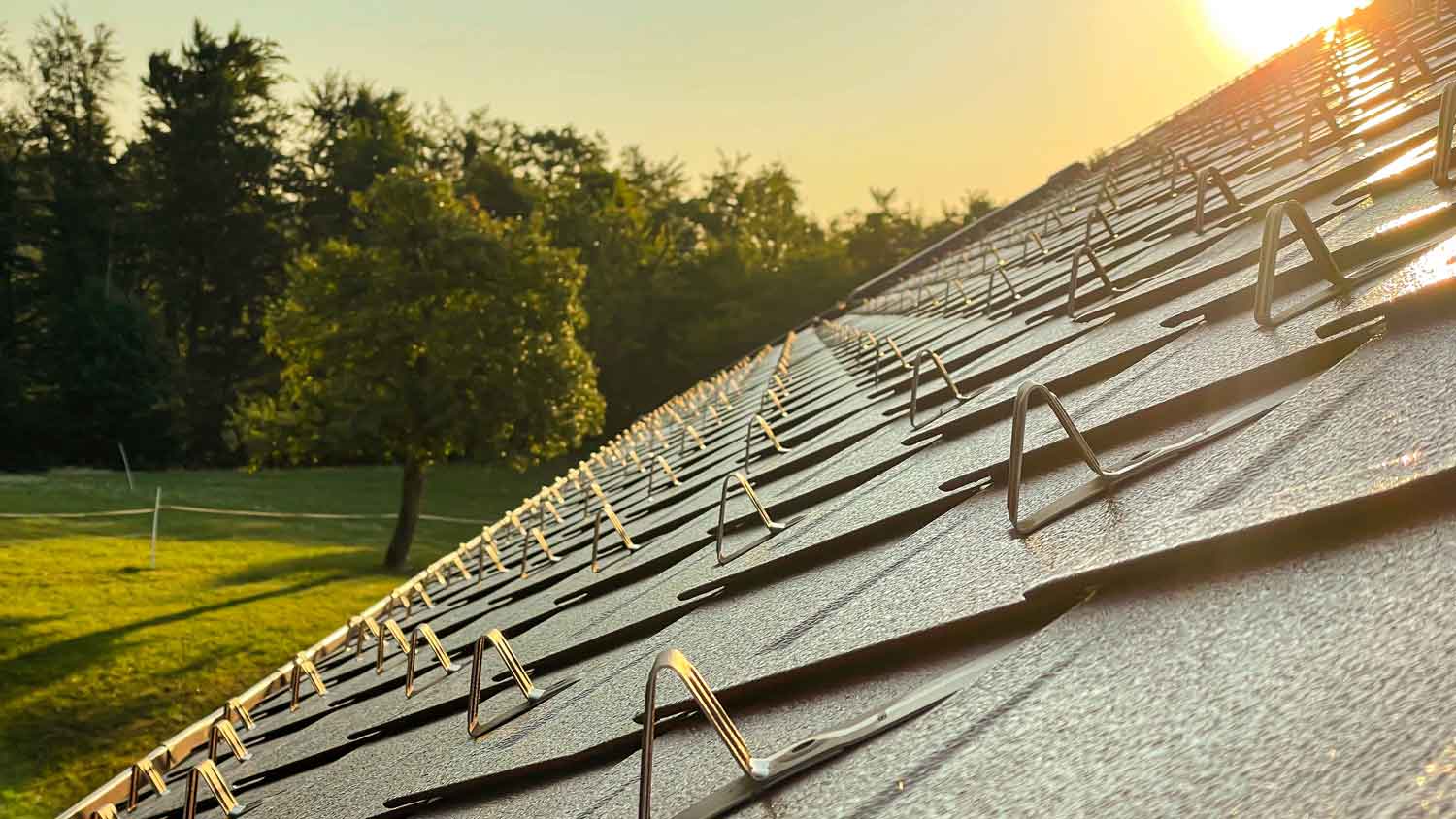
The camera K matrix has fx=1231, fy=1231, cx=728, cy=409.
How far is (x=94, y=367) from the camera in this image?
4441 centimetres

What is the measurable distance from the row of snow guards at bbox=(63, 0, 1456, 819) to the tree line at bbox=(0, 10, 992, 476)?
23.9 meters

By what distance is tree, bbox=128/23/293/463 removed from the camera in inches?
2064

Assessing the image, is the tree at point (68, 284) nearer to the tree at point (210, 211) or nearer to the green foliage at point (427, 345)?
the tree at point (210, 211)

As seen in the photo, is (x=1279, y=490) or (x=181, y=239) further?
(x=181, y=239)

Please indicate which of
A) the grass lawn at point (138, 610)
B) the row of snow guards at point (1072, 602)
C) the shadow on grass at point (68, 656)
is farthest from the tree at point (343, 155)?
the row of snow guards at point (1072, 602)

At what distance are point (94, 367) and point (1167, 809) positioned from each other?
1942 inches

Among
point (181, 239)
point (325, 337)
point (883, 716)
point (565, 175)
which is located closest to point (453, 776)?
point (883, 716)

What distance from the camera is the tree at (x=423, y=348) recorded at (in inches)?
1014

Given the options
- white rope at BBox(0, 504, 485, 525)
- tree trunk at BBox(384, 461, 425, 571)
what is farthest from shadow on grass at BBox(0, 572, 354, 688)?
tree trunk at BBox(384, 461, 425, 571)

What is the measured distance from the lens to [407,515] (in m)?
27.1

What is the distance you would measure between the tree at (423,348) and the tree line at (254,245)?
0.21 meters

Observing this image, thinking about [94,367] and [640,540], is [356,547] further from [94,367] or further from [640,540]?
[640,540]

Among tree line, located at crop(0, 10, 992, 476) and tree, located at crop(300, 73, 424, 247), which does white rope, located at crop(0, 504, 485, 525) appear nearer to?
tree line, located at crop(0, 10, 992, 476)

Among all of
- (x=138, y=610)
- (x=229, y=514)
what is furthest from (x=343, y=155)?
(x=138, y=610)
